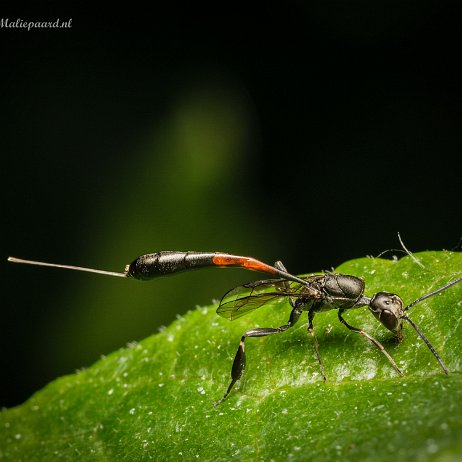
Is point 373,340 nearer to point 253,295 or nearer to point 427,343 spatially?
point 427,343

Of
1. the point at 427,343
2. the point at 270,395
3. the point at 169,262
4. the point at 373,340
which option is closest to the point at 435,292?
the point at 427,343

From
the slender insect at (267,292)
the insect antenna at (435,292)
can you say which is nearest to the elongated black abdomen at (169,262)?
the slender insect at (267,292)

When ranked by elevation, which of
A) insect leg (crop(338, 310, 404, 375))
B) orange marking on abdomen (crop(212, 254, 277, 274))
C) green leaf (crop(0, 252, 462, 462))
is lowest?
green leaf (crop(0, 252, 462, 462))

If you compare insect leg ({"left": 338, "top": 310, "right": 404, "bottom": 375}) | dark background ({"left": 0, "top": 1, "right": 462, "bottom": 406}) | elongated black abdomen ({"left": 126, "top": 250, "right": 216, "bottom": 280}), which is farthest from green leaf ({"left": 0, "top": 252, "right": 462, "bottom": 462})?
dark background ({"left": 0, "top": 1, "right": 462, "bottom": 406})

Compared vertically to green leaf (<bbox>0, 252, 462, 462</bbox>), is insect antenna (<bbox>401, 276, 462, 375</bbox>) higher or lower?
higher

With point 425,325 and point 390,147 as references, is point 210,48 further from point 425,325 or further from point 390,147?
point 425,325

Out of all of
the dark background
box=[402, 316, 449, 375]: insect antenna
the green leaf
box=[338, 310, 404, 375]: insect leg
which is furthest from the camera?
the dark background

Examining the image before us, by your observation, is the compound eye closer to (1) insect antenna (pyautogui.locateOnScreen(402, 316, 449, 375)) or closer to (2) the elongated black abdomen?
(1) insect antenna (pyautogui.locateOnScreen(402, 316, 449, 375))

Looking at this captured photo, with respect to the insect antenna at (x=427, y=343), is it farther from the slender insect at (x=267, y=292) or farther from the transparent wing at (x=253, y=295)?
the transparent wing at (x=253, y=295)
